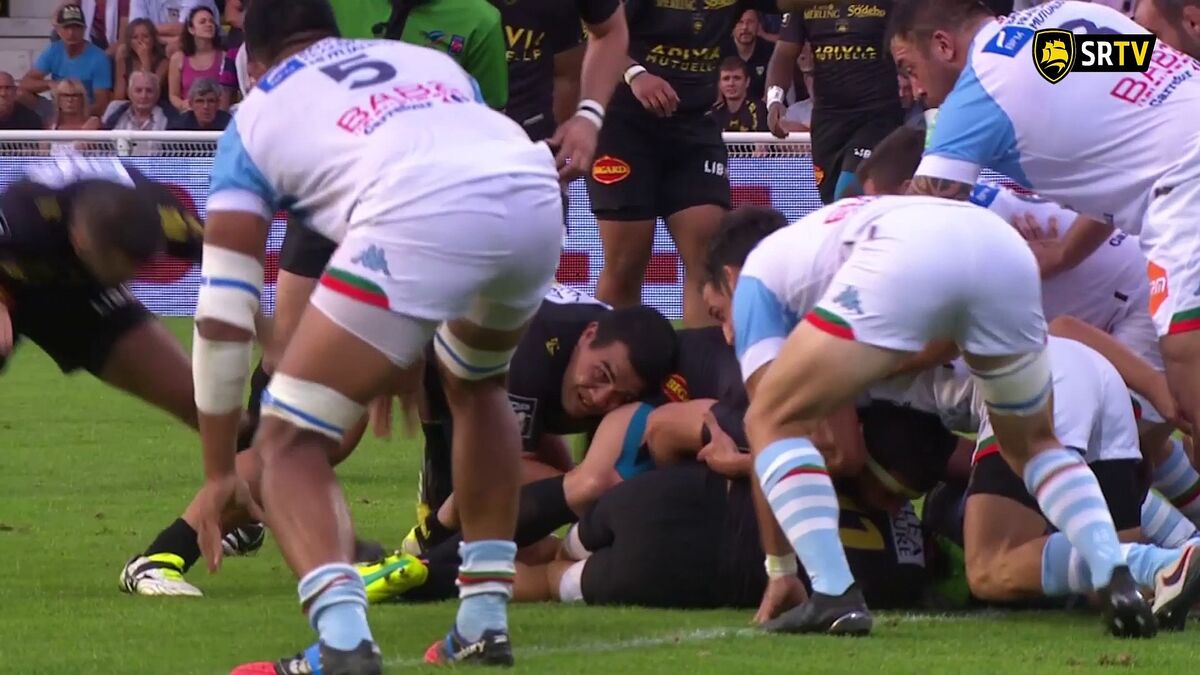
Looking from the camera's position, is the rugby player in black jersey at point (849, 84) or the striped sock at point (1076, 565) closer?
the striped sock at point (1076, 565)

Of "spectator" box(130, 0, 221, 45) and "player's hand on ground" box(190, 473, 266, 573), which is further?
"spectator" box(130, 0, 221, 45)

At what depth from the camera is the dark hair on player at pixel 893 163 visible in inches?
261

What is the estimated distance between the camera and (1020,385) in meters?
5.16

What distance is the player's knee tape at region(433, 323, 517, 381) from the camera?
479 centimetres

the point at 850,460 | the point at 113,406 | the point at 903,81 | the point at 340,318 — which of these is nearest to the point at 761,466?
the point at 850,460

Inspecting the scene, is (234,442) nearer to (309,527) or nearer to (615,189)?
(309,527)

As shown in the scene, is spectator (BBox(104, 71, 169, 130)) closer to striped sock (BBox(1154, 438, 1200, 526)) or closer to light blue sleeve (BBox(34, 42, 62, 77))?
light blue sleeve (BBox(34, 42, 62, 77))

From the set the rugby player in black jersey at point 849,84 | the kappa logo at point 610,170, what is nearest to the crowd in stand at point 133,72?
the rugby player in black jersey at point 849,84

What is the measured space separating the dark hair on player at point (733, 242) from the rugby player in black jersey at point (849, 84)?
4.32 m

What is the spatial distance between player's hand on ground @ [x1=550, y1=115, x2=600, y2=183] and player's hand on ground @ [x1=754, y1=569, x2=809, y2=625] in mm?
2224

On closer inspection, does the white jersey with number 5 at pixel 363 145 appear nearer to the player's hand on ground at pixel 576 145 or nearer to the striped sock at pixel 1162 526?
the player's hand on ground at pixel 576 145

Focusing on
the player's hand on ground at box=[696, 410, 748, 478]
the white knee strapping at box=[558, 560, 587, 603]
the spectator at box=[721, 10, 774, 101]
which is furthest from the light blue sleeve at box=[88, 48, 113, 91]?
the player's hand on ground at box=[696, 410, 748, 478]

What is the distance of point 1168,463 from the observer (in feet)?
21.6

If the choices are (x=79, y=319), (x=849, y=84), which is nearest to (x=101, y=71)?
(x=849, y=84)
